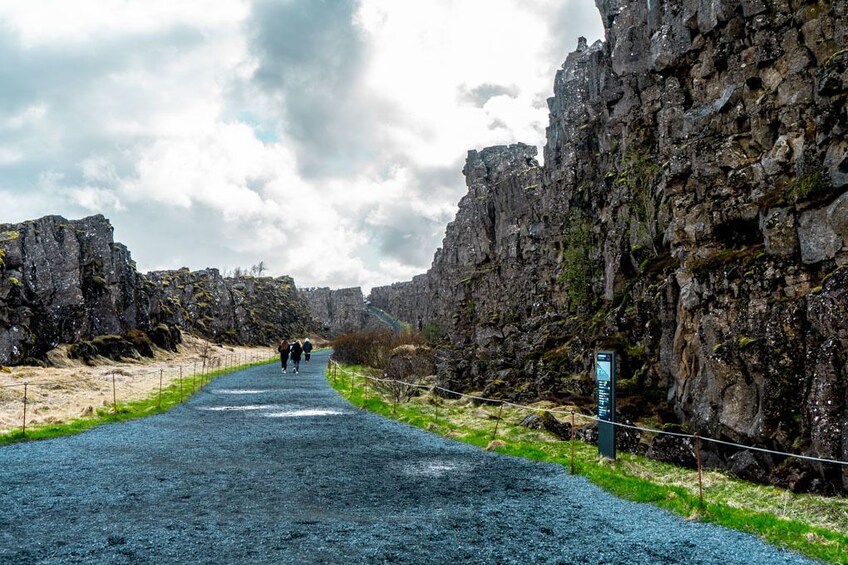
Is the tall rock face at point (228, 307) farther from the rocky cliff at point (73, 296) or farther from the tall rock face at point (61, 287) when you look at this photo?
the tall rock face at point (61, 287)

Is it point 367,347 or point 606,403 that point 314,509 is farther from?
point 367,347

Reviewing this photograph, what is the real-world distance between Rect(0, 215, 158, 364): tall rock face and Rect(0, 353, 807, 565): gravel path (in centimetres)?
4209

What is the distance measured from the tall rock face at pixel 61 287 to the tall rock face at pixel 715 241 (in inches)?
1497

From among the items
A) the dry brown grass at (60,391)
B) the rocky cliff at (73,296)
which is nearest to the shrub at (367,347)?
the dry brown grass at (60,391)

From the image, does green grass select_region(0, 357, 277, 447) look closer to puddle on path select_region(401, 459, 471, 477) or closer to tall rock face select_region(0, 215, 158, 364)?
puddle on path select_region(401, 459, 471, 477)

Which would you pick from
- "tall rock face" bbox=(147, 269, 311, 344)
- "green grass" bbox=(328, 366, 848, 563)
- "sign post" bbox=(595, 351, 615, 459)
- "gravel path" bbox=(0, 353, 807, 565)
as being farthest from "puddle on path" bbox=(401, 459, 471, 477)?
"tall rock face" bbox=(147, 269, 311, 344)

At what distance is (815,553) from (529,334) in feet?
141

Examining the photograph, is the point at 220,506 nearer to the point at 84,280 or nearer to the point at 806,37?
the point at 806,37

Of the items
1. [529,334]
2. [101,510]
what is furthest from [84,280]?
[101,510]

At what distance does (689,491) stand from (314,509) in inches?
316

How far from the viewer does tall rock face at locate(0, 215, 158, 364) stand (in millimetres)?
50531

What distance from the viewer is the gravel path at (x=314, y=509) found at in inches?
316

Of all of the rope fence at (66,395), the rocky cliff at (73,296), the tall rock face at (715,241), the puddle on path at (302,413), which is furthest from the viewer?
the rocky cliff at (73,296)

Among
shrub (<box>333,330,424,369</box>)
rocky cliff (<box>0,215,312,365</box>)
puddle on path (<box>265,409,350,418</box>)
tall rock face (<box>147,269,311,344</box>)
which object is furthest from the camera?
tall rock face (<box>147,269,311,344</box>)
